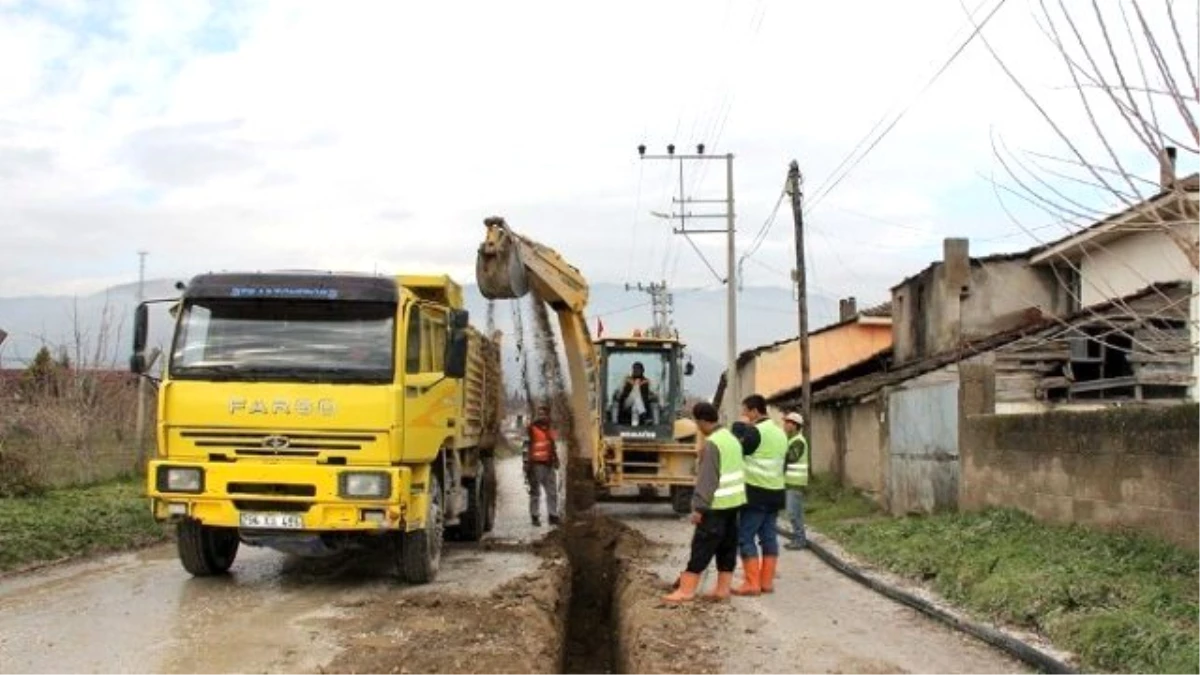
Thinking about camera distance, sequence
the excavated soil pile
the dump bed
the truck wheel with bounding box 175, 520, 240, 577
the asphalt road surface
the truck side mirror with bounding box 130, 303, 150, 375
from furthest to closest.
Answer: the dump bed → the truck wheel with bounding box 175, 520, 240, 577 → the truck side mirror with bounding box 130, 303, 150, 375 → the excavated soil pile → the asphalt road surface

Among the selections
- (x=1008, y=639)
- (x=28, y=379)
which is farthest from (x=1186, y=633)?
(x=28, y=379)

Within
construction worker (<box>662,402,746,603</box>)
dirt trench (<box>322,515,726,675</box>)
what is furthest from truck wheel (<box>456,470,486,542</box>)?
construction worker (<box>662,402,746,603</box>)

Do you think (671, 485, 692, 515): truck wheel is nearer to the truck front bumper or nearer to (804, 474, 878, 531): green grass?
(804, 474, 878, 531): green grass

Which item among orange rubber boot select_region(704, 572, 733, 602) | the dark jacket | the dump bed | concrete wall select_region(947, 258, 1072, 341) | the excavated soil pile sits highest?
concrete wall select_region(947, 258, 1072, 341)

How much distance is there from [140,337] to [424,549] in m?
3.29

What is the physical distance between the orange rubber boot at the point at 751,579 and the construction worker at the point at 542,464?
287 inches

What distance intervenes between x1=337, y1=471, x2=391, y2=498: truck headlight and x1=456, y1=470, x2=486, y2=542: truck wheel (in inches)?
189

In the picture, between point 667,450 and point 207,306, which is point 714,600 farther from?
point 667,450

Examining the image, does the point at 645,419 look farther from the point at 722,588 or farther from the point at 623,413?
the point at 722,588

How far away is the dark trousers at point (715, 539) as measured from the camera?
10219 mm

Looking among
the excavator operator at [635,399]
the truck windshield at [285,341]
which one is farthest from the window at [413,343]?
the excavator operator at [635,399]

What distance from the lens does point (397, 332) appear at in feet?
35.5

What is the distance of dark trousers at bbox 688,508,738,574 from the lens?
10219mm

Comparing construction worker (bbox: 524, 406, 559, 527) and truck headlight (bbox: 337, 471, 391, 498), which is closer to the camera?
truck headlight (bbox: 337, 471, 391, 498)
